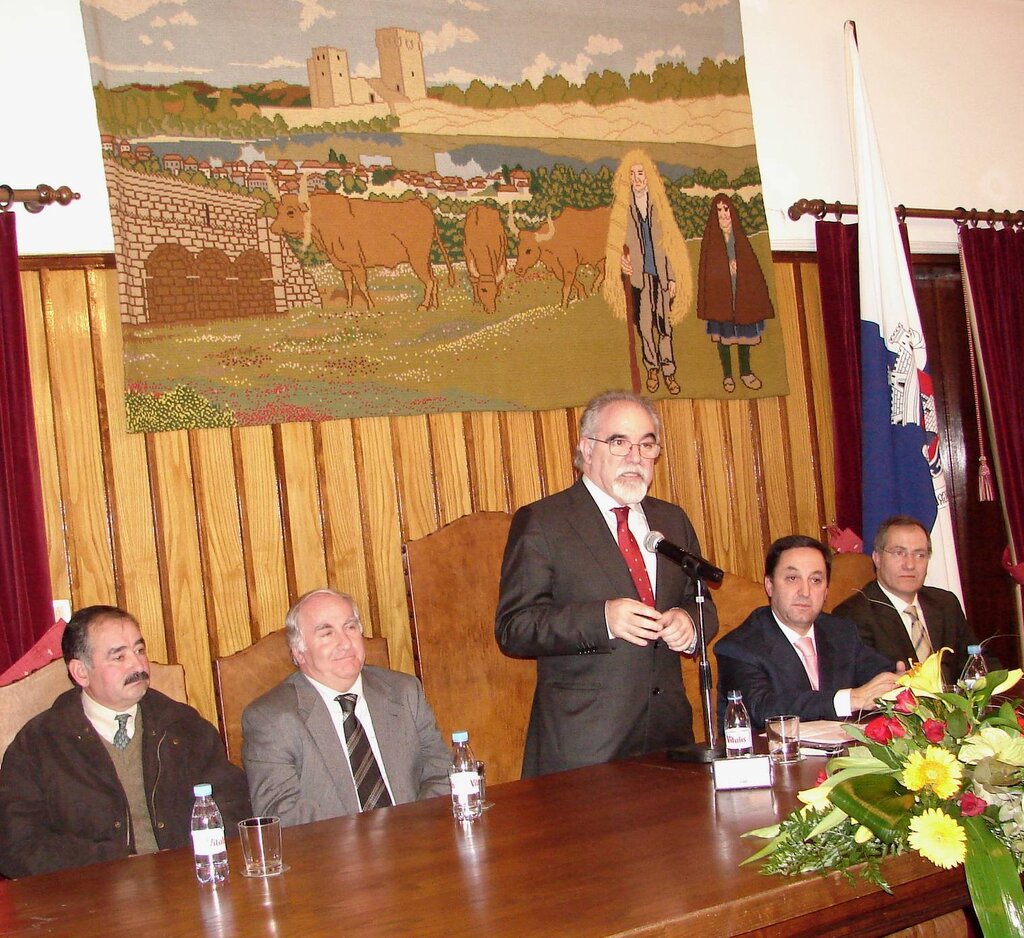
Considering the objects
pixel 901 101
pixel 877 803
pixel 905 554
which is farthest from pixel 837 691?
pixel 901 101

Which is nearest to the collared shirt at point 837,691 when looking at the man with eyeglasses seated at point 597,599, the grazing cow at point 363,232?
the man with eyeglasses seated at point 597,599

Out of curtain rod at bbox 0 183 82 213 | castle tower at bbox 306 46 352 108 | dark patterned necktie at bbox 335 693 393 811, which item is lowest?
dark patterned necktie at bbox 335 693 393 811

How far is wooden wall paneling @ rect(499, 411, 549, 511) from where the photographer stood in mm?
4902

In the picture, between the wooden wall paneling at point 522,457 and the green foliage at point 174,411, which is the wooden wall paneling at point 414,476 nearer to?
the wooden wall paneling at point 522,457

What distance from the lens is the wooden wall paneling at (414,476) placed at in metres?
4.68

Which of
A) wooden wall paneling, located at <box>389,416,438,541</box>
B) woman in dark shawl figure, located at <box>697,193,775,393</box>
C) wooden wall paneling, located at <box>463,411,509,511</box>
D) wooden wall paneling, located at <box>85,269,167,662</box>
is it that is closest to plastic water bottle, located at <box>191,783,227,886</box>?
wooden wall paneling, located at <box>85,269,167,662</box>

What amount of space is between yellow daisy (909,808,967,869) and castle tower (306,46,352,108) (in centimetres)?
358

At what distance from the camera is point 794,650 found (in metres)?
3.68

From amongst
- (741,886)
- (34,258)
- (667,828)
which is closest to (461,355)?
(34,258)

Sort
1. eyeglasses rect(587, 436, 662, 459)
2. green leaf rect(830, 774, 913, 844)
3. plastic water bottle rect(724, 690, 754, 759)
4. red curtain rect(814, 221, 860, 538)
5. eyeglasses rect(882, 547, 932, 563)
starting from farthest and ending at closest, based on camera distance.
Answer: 1. red curtain rect(814, 221, 860, 538)
2. eyeglasses rect(882, 547, 932, 563)
3. eyeglasses rect(587, 436, 662, 459)
4. plastic water bottle rect(724, 690, 754, 759)
5. green leaf rect(830, 774, 913, 844)

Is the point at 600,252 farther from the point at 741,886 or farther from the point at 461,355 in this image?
the point at 741,886

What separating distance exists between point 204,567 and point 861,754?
285 centimetres

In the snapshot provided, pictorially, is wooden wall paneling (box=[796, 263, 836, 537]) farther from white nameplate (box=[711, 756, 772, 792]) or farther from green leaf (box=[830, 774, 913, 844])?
green leaf (box=[830, 774, 913, 844])

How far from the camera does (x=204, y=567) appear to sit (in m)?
4.35
